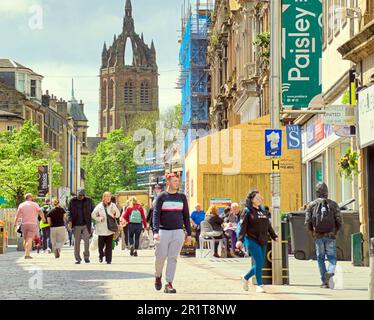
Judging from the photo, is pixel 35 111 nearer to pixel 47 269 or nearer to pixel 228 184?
pixel 228 184

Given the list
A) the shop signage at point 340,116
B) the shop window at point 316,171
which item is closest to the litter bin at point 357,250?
the shop signage at point 340,116

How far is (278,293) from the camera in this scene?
49.0 ft

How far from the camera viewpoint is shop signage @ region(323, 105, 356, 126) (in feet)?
72.6

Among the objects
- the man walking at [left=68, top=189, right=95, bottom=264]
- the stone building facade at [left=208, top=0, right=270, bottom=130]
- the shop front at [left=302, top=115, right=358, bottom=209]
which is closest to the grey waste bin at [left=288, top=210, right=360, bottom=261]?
the shop front at [left=302, top=115, right=358, bottom=209]

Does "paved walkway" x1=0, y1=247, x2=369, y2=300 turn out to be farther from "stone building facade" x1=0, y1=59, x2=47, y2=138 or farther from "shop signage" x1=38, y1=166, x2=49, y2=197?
"stone building facade" x1=0, y1=59, x2=47, y2=138

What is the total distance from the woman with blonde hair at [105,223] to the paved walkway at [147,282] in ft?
1.28

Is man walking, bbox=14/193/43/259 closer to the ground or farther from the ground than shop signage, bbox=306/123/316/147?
closer to the ground

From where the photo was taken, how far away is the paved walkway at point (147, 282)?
1430cm

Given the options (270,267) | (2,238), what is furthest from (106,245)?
(2,238)

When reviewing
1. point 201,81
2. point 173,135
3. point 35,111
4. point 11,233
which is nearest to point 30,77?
point 35,111

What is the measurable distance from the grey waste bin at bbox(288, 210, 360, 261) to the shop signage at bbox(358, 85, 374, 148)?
5.92 ft

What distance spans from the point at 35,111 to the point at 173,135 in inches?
850
